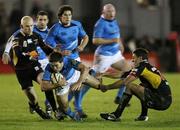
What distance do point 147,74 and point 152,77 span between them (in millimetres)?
115

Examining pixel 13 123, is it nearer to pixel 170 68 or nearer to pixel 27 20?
pixel 27 20

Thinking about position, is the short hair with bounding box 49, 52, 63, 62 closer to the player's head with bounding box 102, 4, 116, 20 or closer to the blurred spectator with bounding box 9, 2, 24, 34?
the player's head with bounding box 102, 4, 116, 20

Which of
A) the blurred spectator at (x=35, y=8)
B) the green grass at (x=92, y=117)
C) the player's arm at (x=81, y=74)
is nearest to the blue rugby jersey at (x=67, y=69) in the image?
the player's arm at (x=81, y=74)

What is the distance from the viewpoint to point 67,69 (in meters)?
13.9

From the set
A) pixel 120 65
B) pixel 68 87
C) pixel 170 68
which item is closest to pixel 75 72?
pixel 68 87

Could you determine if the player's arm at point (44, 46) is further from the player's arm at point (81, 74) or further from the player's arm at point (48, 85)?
the player's arm at point (48, 85)

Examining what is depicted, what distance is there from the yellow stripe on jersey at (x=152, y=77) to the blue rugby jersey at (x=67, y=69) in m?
1.27

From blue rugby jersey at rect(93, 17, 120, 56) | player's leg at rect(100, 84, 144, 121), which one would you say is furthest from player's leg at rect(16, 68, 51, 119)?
blue rugby jersey at rect(93, 17, 120, 56)

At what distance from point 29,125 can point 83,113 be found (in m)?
1.69

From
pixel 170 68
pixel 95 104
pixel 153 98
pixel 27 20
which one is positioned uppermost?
pixel 27 20

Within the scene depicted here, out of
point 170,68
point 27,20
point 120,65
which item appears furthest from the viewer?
point 170,68

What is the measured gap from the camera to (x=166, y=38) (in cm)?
3000

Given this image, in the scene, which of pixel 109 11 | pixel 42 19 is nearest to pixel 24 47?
pixel 42 19

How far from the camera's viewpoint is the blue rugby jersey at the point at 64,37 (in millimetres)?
14094
